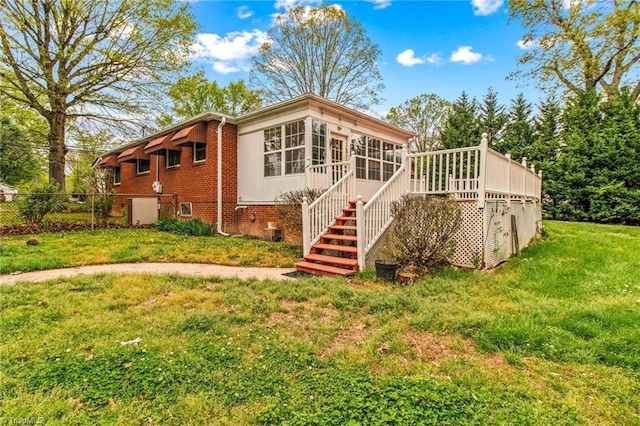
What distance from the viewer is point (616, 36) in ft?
48.8

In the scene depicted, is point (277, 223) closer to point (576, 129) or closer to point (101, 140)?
point (576, 129)

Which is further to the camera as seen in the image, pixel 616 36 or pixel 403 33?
pixel 616 36

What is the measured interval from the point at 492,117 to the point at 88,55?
20.4 metres

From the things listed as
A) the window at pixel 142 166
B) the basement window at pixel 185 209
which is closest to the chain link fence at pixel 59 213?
the basement window at pixel 185 209

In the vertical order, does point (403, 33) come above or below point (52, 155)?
above

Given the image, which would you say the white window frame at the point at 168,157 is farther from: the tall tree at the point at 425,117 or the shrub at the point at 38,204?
the tall tree at the point at 425,117

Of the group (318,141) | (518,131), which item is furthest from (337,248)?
(518,131)

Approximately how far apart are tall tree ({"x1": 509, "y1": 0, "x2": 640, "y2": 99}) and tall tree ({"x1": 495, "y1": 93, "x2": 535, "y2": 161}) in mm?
2250

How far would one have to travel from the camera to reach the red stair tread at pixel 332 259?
6.00m

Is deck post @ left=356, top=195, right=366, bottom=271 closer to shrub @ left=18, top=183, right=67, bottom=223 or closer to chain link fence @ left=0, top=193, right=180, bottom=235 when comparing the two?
chain link fence @ left=0, top=193, right=180, bottom=235

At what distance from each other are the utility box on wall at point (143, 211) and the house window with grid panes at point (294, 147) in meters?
7.06

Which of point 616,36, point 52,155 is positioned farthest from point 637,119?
point 52,155

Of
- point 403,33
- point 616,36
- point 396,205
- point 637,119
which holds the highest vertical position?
point 616,36

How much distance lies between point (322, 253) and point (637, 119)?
13.9m
